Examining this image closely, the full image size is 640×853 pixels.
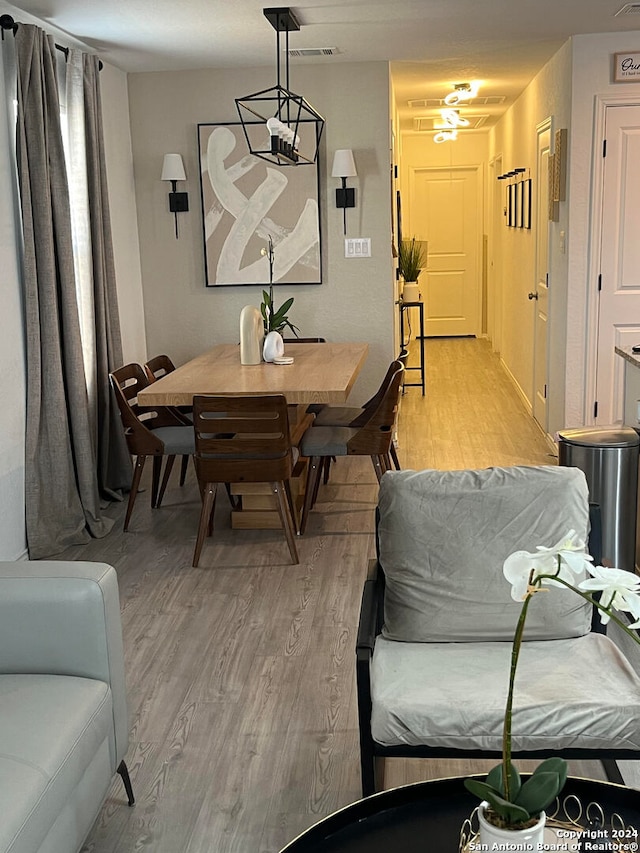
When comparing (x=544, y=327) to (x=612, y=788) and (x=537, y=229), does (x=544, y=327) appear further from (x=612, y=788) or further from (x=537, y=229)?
(x=612, y=788)

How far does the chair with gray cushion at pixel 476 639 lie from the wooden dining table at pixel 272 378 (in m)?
1.67

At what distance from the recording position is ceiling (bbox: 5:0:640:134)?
168 inches

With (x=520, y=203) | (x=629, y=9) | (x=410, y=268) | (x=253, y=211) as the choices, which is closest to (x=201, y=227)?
(x=253, y=211)

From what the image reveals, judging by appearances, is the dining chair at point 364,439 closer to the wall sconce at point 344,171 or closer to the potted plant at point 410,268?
the wall sconce at point 344,171

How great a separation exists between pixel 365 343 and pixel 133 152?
6.53ft

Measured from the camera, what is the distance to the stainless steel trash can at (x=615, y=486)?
151 inches

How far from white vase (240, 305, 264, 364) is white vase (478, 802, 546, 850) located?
369cm

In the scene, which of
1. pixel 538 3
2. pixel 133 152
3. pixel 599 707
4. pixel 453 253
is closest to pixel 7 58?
pixel 133 152

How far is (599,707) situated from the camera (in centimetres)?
205

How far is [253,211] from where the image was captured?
6074 millimetres

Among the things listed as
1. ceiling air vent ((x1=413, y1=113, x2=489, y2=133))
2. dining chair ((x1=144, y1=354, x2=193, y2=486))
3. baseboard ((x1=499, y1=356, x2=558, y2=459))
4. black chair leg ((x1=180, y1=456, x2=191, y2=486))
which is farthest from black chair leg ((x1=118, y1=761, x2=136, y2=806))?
ceiling air vent ((x1=413, y1=113, x2=489, y2=133))

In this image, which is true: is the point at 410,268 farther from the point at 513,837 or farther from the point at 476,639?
the point at 513,837

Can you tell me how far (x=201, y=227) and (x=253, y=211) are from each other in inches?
14.8

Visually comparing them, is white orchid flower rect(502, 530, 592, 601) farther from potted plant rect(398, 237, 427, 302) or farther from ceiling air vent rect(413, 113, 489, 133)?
ceiling air vent rect(413, 113, 489, 133)
